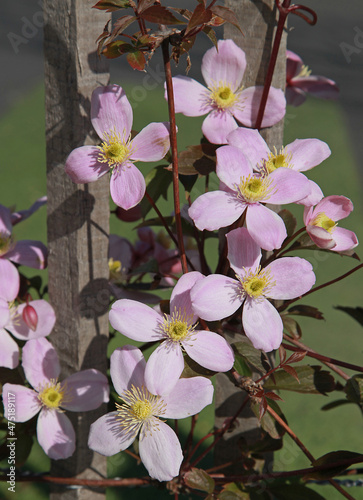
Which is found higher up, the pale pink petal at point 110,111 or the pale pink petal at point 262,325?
the pale pink petal at point 110,111

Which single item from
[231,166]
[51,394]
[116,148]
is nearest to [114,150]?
[116,148]

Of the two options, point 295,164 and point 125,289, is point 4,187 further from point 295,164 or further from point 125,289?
point 295,164

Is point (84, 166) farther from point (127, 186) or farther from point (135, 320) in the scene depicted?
point (135, 320)

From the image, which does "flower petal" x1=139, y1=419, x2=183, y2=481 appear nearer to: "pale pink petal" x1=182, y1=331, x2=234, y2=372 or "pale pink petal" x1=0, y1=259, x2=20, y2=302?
"pale pink petal" x1=182, y1=331, x2=234, y2=372

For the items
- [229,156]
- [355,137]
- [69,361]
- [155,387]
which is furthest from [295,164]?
[355,137]

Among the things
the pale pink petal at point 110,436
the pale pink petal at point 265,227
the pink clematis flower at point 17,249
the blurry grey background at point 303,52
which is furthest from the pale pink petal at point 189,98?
the blurry grey background at point 303,52

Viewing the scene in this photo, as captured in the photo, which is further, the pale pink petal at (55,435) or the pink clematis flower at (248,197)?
the pale pink petal at (55,435)

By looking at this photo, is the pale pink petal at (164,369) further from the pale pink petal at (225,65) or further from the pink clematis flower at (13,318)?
the pale pink petal at (225,65)

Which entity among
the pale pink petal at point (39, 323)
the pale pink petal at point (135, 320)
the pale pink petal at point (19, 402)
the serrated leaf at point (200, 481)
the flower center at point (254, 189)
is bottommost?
the serrated leaf at point (200, 481)
